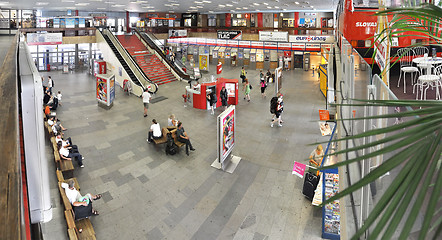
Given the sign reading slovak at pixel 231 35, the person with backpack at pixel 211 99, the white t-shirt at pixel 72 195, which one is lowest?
the white t-shirt at pixel 72 195

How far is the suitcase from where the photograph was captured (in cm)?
718

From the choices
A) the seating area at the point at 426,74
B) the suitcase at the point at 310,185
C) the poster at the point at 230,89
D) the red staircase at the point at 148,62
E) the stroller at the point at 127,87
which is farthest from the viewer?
the red staircase at the point at 148,62

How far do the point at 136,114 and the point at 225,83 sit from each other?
4.76m

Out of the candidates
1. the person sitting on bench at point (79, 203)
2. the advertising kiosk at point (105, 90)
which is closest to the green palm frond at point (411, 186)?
the person sitting on bench at point (79, 203)

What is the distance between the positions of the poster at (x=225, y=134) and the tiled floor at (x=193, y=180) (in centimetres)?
55

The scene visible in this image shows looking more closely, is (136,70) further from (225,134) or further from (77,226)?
(77,226)

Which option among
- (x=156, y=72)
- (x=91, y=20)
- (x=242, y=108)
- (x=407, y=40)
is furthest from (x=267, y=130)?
(x=91, y=20)

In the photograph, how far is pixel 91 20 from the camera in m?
31.2

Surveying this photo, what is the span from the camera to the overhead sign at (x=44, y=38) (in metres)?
23.9

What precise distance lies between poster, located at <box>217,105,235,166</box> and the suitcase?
2623mm

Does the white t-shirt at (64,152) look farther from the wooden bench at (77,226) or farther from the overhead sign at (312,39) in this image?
the overhead sign at (312,39)

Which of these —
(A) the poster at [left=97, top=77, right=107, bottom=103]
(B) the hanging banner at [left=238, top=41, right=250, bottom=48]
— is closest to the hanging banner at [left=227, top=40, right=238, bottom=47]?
(B) the hanging banner at [left=238, top=41, right=250, bottom=48]

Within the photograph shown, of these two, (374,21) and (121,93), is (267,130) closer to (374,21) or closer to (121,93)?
(374,21)

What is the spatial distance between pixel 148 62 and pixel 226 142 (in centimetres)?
1768
